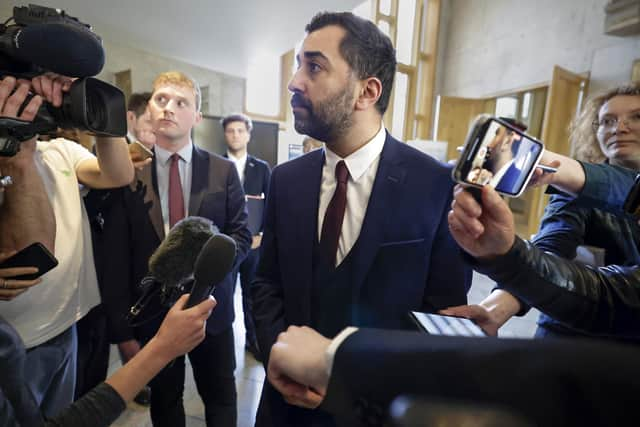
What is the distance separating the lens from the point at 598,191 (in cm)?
90

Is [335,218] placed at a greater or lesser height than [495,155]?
lesser

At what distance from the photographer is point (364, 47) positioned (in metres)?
1.02

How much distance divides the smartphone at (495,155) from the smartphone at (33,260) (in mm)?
1112

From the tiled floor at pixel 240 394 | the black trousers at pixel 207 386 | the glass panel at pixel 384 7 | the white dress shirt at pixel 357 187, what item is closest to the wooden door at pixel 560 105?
the tiled floor at pixel 240 394

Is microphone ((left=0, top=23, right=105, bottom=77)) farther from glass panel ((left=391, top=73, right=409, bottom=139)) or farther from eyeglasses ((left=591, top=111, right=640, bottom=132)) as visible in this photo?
glass panel ((left=391, top=73, right=409, bottom=139))

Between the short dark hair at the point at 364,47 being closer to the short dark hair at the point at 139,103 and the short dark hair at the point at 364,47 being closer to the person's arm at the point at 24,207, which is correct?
the person's arm at the point at 24,207

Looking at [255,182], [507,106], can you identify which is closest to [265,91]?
[255,182]

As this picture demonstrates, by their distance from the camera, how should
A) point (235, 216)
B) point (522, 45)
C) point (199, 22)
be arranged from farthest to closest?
point (522, 45), point (199, 22), point (235, 216)

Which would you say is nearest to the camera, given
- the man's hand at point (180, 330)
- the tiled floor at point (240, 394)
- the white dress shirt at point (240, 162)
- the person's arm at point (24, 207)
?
the man's hand at point (180, 330)

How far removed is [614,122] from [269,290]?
163 centimetres

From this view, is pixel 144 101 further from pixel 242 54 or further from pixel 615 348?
pixel 242 54

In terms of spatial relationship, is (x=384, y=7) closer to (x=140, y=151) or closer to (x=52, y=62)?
(x=140, y=151)

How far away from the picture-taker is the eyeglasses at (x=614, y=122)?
129cm

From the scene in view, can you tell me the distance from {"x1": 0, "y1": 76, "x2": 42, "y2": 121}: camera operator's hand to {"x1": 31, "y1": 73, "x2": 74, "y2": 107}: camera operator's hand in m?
0.02
